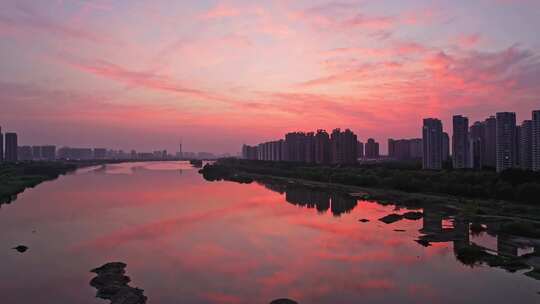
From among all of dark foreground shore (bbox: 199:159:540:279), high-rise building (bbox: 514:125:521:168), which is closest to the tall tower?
high-rise building (bbox: 514:125:521:168)

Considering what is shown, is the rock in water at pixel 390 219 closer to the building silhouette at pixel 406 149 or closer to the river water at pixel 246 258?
the river water at pixel 246 258

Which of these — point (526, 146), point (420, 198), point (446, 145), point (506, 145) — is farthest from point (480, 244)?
point (446, 145)

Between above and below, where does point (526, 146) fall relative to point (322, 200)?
above

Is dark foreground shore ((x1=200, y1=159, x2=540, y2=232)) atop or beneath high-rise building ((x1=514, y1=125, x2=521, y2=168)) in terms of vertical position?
beneath

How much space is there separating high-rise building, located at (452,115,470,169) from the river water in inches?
734

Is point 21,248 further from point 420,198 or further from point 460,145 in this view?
point 460,145

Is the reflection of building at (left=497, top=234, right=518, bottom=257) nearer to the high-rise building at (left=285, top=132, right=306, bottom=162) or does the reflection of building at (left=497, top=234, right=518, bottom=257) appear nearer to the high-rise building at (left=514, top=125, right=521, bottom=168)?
the high-rise building at (left=514, top=125, right=521, bottom=168)

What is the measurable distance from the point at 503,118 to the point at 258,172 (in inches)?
1201

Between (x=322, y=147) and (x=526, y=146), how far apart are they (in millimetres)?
30998

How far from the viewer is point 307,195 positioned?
28422 millimetres

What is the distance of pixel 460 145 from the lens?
119 feet

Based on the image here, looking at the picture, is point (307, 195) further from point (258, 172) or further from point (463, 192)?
point (258, 172)

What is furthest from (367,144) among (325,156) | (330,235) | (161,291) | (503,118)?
(161,291)

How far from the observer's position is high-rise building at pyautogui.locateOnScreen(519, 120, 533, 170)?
29.8 m
